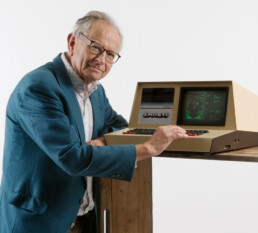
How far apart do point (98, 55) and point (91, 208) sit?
0.70 m

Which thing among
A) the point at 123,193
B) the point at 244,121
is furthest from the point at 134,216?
the point at 244,121

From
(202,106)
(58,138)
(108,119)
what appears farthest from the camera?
(108,119)

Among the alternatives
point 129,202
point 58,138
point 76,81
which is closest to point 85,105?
point 76,81

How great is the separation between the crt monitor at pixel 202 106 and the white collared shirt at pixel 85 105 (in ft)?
1.38

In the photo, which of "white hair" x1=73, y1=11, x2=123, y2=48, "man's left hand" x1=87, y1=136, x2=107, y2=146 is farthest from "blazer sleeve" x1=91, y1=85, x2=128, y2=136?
"white hair" x1=73, y1=11, x2=123, y2=48

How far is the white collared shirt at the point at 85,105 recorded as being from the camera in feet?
6.01

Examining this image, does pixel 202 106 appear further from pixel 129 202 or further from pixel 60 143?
pixel 60 143

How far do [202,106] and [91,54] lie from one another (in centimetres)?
59

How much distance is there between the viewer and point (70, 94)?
1772mm

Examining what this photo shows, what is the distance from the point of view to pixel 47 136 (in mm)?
1596

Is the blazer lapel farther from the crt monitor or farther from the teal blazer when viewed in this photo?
the crt monitor

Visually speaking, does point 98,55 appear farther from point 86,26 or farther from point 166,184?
point 166,184

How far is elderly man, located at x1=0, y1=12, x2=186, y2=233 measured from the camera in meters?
1.62

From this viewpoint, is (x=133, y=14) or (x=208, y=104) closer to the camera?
(x=208, y=104)
